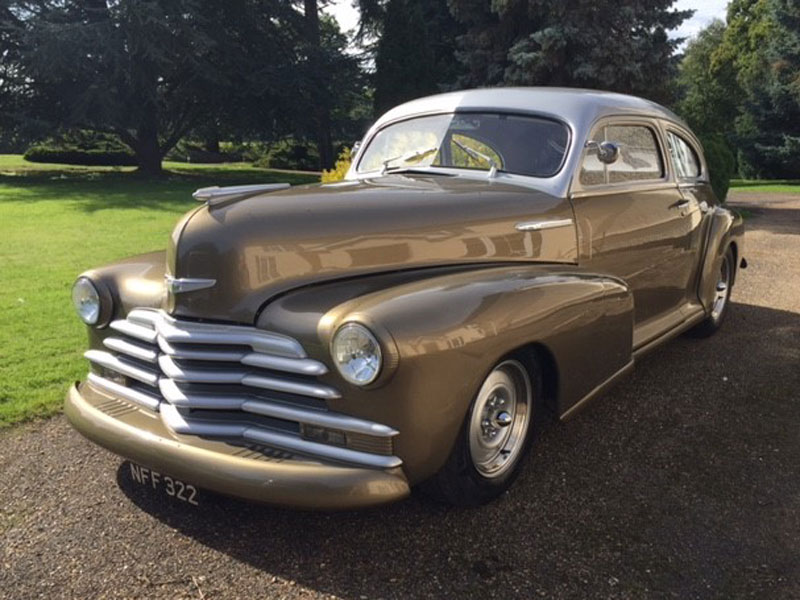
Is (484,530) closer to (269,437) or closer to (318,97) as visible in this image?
(269,437)

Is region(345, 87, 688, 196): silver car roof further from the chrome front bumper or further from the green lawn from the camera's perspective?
the green lawn

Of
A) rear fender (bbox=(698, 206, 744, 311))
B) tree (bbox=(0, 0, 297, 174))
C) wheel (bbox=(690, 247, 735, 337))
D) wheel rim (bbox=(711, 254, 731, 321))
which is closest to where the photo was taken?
rear fender (bbox=(698, 206, 744, 311))

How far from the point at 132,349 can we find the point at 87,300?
1.69ft

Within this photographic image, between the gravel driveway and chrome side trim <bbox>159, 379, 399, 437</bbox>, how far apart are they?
0.57 meters

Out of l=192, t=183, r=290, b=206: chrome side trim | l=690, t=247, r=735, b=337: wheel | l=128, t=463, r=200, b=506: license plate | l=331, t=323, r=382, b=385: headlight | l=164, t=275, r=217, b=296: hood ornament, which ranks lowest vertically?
l=128, t=463, r=200, b=506: license plate

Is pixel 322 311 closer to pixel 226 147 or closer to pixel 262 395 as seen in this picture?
pixel 262 395

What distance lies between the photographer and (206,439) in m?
2.61

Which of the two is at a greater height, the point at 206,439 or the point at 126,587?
the point at 206,439

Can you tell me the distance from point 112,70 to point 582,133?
65.0 feet

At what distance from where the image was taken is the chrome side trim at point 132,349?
2945mm

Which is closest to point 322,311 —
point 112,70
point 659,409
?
point 659,409

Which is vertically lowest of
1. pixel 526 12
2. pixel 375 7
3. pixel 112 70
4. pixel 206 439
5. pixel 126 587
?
pixel 126 587

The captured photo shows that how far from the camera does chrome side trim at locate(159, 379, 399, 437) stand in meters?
2.43

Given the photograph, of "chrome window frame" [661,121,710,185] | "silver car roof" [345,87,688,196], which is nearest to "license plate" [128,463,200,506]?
"silver car roof" [345,87,688,196]
